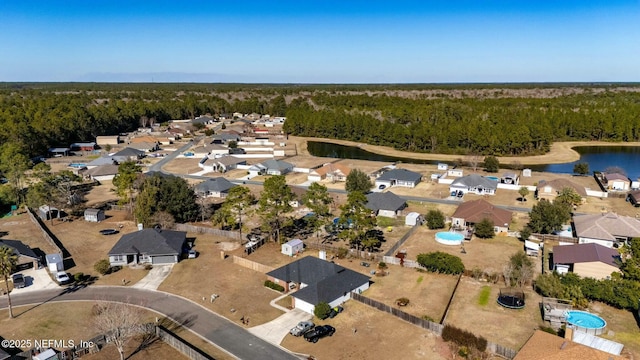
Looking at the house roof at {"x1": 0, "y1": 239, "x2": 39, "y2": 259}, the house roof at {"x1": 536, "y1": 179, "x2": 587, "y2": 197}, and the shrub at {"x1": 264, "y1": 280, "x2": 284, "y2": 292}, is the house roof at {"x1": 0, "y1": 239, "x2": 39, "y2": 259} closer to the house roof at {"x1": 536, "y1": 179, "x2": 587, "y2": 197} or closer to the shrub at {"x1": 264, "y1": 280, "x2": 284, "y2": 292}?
the shrub at {"x1": 264, "y1": 280, "x2": 284, "y2": 292}

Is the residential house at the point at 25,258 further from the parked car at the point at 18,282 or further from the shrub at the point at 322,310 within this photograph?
the shrub at the point at 322,310

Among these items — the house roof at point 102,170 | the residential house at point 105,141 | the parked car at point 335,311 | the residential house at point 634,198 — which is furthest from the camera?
Result: the residential house at point 105,141

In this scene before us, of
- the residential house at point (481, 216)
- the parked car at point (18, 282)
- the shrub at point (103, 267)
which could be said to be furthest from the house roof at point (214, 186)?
the residential house at point (481, 216)

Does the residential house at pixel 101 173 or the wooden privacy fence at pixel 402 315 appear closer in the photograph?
the wooden privacy fence at pixel 402 315

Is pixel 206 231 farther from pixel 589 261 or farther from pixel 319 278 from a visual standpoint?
pixel 589 261

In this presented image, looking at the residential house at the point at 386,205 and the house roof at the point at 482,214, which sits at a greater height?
the house roof at the point at 482,214

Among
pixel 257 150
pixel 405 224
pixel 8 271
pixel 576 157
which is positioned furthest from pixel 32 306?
pixel 576 157
